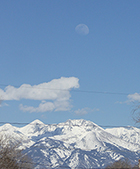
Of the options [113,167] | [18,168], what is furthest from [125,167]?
[18,168]

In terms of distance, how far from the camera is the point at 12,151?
53.6m

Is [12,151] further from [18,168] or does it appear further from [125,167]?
[125,167]

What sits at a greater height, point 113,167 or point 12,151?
point 113,167

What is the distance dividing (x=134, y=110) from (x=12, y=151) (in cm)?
2469

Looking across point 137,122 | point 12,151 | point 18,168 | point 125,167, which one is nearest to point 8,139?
point 12,151

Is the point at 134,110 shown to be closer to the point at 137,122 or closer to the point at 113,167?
the point at 137,122

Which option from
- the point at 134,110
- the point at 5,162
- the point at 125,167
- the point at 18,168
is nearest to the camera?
the point at 134,110

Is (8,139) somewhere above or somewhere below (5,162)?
above

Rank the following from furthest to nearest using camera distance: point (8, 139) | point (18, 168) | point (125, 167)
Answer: point (125, 167)
point (18, 168)
point (8, 139)

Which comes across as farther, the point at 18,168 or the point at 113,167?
the point at 113,167

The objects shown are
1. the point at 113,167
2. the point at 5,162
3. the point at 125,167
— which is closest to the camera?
the point at 5,162

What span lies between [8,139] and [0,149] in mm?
2662

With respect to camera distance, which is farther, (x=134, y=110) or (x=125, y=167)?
(x=125, y=167)

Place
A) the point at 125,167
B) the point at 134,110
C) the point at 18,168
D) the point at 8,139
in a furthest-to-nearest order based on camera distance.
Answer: the point at 125,167 < the point at 18,168 < the point at 8,139 < the point at 134,110
